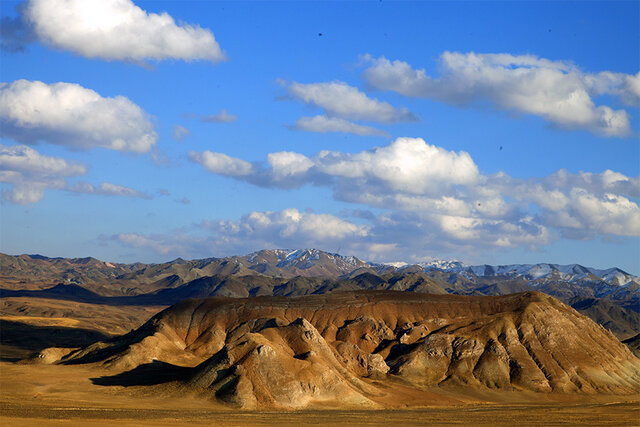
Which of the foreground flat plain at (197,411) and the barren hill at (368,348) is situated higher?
the barren hill at (368,348)

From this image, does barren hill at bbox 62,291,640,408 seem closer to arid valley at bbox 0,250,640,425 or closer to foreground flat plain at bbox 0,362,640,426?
arid valley at bbox 0,250,640,425

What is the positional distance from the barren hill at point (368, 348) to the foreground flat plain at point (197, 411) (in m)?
7.24

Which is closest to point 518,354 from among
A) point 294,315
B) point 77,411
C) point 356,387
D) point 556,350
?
point 556,350

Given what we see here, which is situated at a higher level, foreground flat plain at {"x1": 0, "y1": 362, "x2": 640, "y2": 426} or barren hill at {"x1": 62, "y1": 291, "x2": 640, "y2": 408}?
barren hill at {"x1": 62, "y1": 291, "x2": 640, "y2": 408}

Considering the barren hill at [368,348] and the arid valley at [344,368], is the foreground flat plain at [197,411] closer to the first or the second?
the arid valley at [344,368]

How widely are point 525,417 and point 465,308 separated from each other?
7784 cm

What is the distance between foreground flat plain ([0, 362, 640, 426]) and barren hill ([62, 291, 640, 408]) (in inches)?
285

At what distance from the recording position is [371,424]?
9619cm

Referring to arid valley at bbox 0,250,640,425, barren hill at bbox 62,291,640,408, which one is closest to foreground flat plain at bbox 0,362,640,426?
arid valley at bbox 0,250,640,425

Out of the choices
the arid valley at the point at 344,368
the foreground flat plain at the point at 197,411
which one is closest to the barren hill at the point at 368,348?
the arid valley at the point at 344,368

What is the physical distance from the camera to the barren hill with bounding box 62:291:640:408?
4628 inches

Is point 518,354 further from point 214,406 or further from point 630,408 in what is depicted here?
point 214,406

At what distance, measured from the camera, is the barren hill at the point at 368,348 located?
117562 mm

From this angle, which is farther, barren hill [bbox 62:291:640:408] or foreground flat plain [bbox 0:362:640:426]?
barren hill [bbox 62:291:640:408]
